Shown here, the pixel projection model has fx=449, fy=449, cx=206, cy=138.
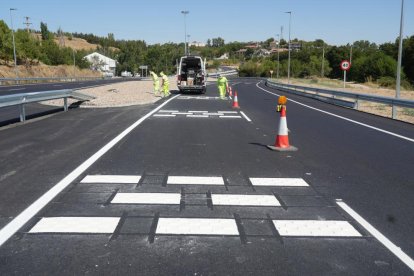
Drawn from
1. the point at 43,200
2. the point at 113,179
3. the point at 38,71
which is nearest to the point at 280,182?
the point at 113,179

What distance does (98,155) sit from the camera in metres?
8.62

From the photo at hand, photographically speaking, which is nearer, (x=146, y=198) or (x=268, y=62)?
(x=146, y=198)

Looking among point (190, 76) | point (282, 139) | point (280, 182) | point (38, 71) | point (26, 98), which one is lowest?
point (280, 182)

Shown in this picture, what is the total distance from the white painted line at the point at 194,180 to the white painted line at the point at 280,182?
1.77 feet

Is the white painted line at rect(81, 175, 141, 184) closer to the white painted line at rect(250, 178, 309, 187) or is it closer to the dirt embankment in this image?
the white painted line at rect(250, 178, 309, 187)

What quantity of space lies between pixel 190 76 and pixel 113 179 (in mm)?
26487

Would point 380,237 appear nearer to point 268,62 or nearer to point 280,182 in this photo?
point 280,182

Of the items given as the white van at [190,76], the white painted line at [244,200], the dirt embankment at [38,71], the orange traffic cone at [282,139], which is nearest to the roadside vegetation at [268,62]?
the dirt embankment at [38,71]

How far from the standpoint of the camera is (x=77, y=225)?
4785mm

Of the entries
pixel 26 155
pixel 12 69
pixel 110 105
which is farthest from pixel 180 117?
pixel 12 69

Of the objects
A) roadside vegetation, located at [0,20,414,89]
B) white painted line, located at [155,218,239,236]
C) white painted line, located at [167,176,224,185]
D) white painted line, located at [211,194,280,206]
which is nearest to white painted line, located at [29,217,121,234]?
white painted line, located at [155,218,239,236]

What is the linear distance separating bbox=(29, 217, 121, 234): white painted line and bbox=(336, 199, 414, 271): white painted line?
2.70m

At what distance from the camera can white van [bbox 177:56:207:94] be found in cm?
3250

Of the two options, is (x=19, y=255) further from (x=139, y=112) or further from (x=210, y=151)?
(x=139, y=112)
